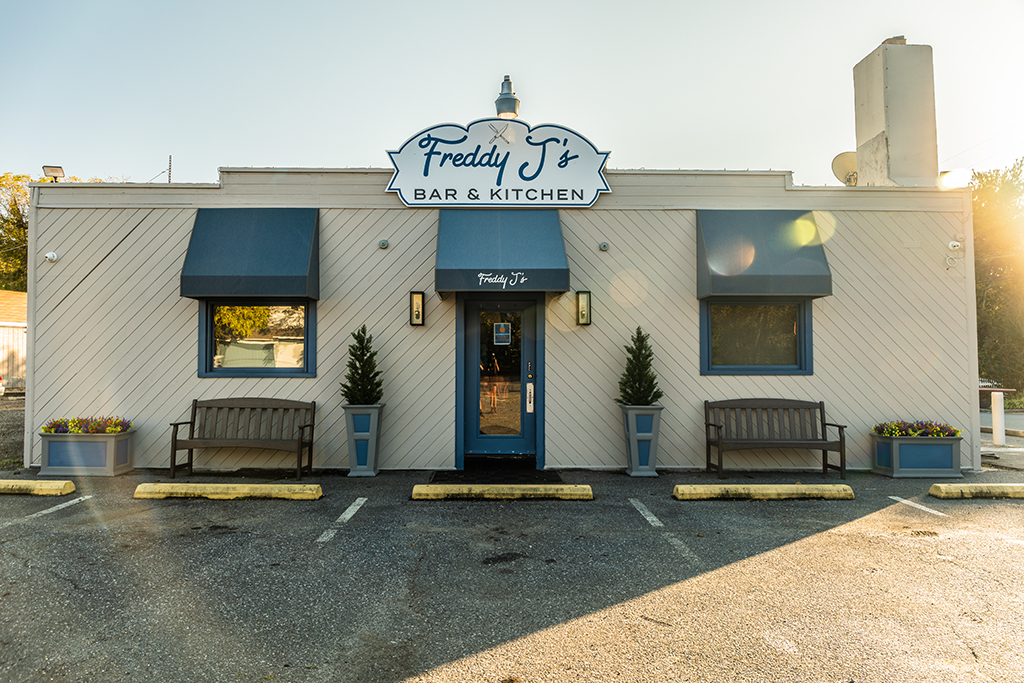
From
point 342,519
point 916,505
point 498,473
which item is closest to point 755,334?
point 916,505

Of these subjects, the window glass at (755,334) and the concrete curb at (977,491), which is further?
the window glass at (755,334)

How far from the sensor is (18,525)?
17.1 ft

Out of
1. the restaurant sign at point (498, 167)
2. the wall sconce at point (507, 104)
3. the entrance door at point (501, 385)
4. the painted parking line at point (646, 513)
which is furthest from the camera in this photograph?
the wall sconce at point (507, 104)

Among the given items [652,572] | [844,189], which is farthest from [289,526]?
[844,189]

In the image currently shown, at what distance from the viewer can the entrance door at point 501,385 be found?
8094mm

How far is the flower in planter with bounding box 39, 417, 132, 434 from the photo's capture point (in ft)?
24.0

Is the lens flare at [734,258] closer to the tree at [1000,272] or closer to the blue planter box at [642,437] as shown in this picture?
the blue planter box at [642,437]

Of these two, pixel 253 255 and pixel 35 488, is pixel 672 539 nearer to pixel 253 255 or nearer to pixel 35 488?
pixel 253 255

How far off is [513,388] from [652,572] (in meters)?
4.11

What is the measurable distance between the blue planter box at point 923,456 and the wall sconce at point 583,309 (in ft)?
13.7

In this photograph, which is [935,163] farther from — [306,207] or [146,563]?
[146,563]

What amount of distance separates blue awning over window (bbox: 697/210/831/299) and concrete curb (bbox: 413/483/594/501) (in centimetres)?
325

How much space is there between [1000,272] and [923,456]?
57.1ft

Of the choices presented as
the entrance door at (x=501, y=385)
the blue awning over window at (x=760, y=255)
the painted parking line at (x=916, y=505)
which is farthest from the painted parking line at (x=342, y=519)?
the painted parking line at (x=916, y=505)
